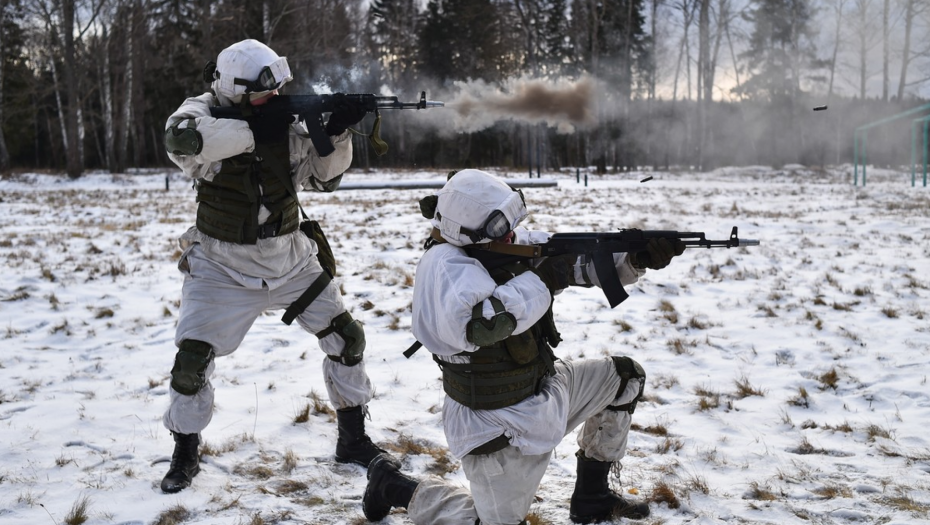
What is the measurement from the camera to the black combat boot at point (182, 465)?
12.0 ft

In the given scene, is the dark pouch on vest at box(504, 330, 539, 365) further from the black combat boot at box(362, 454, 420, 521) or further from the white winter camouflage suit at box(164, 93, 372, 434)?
the white winter camouflage suit at box(164, 93, 372, 434)

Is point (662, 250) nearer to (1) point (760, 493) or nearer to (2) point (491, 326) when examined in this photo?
(2) point (491, 326)

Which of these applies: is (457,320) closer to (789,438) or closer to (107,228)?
(789,438)

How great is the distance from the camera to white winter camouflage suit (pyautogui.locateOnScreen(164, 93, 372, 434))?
3.78 metres

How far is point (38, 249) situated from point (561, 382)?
9467 mm

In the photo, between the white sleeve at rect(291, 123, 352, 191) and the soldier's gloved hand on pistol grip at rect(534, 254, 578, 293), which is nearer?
the soldier's gloved hand on pistol grip at rect(534, 254, 578, 293)

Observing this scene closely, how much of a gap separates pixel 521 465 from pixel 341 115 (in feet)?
Answer: 7.27

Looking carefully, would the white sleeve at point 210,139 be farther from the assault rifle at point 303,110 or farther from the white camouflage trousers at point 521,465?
the white camouflage trousers at point 521,465

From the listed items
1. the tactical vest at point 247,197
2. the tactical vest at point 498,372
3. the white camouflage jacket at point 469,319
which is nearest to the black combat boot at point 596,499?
the white camouflage jacket at point 469,319

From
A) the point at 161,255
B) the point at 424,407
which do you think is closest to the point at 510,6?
the point at 161,255

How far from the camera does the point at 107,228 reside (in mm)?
12484

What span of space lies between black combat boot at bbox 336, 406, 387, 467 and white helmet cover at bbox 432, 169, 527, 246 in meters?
1.57

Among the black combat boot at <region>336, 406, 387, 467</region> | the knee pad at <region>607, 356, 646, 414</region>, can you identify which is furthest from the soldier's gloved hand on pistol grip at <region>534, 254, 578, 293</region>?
the black combat boot at <region>336, 406, 387, 467</region>

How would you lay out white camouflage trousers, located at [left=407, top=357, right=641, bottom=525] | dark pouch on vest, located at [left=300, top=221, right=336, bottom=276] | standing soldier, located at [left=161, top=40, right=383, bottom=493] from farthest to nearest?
dark pouch on vest, located at [left=300, top=221, right=336, bottom=276] < standing soldier, located at [left=161, top=40, right=383, bottom=493] < white camouflage trousers, located at [left=407, top=357, right=641, bottom=525]
